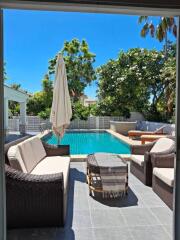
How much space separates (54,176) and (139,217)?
1.19m

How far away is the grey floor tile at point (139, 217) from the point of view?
2979 millimetres

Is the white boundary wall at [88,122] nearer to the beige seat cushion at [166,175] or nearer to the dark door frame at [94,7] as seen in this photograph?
the beige seat cushion at [166,175]

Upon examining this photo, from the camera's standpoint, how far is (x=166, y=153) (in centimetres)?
419

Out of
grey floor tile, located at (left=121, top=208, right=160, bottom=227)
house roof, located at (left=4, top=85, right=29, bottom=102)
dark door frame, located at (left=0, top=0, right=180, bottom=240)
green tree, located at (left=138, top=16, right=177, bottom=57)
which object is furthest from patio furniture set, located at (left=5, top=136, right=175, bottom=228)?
green tree, located at (left=138, top=16, right=177, bottom=57)

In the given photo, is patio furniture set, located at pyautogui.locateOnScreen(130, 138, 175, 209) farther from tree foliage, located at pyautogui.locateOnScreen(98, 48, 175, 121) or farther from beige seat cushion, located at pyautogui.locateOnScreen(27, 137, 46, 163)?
tree foliage, located at pyautogui.locateOnScreen(98, 48, 175, 121)

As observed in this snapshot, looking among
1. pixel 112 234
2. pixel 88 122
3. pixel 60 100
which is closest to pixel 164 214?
pixel 112 234

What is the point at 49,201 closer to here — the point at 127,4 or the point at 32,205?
the point at 32,205

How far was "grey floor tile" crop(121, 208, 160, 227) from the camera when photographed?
2.98 metres

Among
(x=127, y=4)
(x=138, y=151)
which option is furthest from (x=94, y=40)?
(x=127, y=4)

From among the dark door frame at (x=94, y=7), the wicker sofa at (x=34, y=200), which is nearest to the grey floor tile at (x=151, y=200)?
the wicker sofa at (x=34, y=200)

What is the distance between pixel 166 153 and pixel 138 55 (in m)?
14.1

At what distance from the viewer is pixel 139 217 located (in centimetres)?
314

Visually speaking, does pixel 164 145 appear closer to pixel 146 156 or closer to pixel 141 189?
pixel 146 156

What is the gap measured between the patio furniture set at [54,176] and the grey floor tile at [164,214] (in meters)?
0.12
